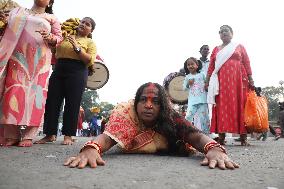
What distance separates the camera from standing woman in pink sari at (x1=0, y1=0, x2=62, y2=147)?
4109 millimetres

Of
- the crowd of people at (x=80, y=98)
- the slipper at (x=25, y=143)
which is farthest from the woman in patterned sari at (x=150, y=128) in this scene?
the slipper at (x=25, y=143)

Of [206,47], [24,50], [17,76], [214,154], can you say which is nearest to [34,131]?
[17,76]

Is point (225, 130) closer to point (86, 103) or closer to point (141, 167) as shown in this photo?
point (141, 167)

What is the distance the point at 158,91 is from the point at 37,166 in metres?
1.24

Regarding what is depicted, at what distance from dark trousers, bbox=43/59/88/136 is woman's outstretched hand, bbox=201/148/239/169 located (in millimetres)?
2517

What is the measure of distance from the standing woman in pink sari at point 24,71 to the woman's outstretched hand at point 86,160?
180cm

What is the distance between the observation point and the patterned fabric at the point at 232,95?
5598 millimetres

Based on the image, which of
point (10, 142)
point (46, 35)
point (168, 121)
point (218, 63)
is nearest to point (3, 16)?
point (46, 35)

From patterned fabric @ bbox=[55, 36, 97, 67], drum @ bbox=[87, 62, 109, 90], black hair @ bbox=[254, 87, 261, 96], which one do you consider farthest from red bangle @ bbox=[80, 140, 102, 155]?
drum @ bbox=[87, 62, 109, 90]

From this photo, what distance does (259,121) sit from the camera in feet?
17.4

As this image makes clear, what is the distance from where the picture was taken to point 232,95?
18.6ft

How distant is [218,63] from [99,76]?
2.26m

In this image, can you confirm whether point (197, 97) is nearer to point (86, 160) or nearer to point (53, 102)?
point (53, 102)

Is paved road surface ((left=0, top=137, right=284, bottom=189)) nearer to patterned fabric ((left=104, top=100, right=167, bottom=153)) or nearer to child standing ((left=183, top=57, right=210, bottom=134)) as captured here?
patterned fabric ((left=104, top=100, right=167, bottom=153))
